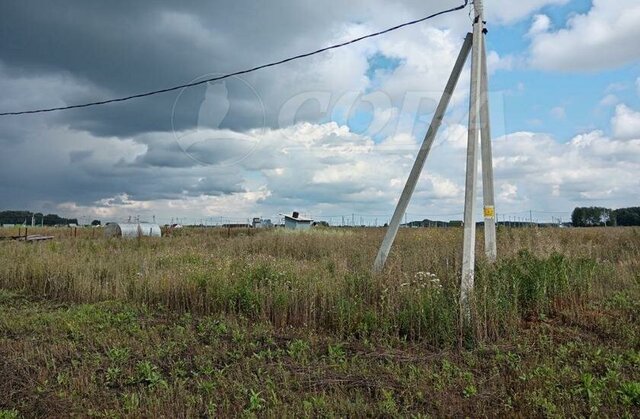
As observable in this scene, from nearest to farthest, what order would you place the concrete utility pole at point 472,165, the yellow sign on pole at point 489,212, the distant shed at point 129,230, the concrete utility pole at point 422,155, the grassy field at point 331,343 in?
1. the grassy field at point 331,343
2. the concrete utility pole at point 472,165
3. the concrete utility pole at point 422,155
4. the yellow sign on pole at point 489,212
5. the distant shed at point 129,230

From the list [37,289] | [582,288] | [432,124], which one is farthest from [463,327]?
[37,289]

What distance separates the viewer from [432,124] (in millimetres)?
8031

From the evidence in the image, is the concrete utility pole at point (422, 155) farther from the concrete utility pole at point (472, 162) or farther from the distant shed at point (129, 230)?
the distant shed at point (129, 230)

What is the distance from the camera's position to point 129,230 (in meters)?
28.8

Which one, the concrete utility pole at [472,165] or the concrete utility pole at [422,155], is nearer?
the concrete utility pole at [472,165]

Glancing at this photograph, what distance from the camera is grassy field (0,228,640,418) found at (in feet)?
13.2

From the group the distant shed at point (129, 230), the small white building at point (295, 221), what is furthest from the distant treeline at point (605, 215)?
the distant shed at point (129, 230)

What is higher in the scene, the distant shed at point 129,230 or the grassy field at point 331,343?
the distant shed at point 129,230

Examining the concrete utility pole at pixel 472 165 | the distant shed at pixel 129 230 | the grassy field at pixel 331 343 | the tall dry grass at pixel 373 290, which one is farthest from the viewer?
the distant shed at pixel 129 230

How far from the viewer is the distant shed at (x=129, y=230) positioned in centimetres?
2833

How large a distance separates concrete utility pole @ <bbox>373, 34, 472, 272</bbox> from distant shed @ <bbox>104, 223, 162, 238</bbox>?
2260cm

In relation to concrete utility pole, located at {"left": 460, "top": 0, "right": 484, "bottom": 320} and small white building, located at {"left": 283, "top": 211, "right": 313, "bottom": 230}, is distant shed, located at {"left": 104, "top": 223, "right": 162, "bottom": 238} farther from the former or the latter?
concrete utility pole, located at {"left": 460, "top": 0, "right": 484, "bottom": 320}

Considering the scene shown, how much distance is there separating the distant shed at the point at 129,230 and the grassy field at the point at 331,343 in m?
19.9

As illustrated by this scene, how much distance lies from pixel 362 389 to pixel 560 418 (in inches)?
63.9
